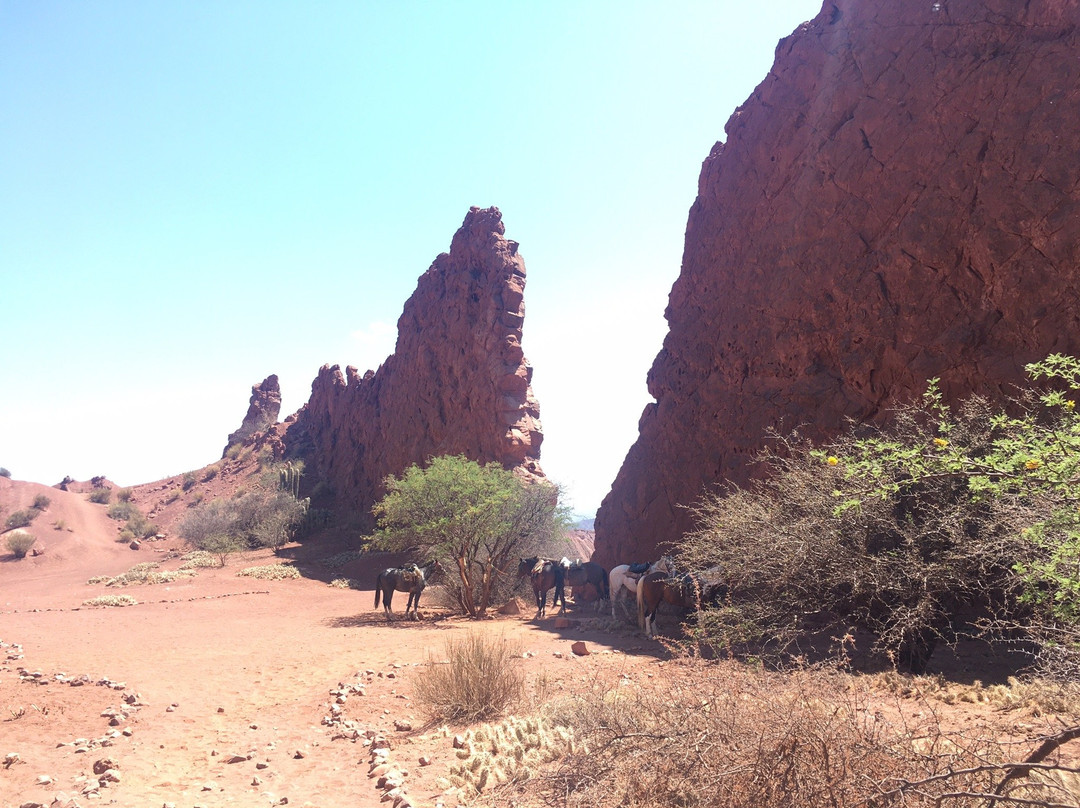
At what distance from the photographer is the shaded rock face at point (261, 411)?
63000 millimetres

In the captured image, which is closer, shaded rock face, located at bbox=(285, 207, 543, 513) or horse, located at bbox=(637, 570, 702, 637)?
horse, located at bbox=(637, 570, 702, 637)

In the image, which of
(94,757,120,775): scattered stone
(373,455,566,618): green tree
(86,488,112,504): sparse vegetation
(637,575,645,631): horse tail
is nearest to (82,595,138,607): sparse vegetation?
(373,455,566,618): green tree

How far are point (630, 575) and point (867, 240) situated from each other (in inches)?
417

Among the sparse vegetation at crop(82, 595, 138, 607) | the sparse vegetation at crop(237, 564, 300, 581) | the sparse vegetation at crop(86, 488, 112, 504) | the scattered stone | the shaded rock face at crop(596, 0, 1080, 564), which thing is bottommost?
the sparse vegetation at crop(82, 595, 138, 607)

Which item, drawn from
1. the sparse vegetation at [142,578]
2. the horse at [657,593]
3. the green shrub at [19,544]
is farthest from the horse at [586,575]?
the green shrub at [19,544]

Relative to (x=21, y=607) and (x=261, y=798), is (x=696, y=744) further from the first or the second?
(x=21, y=607)

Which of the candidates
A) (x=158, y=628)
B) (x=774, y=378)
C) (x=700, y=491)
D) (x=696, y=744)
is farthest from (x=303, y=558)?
(x=696, y=744)

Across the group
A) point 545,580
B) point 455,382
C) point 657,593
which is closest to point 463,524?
point 545,580

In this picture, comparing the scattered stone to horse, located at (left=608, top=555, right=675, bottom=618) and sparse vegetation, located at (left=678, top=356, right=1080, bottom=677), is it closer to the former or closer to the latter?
sparse vegetation, located at (left=678, top=356, right=1080, bottom=677)

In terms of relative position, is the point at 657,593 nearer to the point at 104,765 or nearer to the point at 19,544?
the point at 104,765

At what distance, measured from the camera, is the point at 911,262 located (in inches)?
564

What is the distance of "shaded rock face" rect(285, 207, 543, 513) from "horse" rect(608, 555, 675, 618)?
1278cm

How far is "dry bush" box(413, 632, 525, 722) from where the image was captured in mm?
6578

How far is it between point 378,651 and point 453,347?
24.1m
